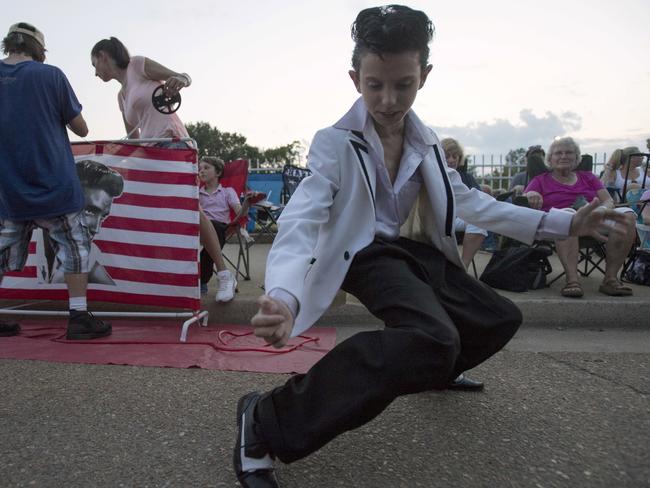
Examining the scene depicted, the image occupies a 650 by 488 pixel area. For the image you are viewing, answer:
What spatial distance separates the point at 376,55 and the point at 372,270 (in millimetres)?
807

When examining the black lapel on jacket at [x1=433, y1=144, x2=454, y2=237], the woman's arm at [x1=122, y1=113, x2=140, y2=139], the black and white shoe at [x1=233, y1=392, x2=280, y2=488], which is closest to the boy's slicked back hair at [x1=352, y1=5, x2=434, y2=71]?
the black lapel on jacket at [x1=433, y1=144, x2=454, y2=237]

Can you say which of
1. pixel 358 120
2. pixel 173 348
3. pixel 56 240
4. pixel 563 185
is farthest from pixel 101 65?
pixel 563 185

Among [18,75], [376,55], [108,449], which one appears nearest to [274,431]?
[108,449]

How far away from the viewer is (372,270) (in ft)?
6.46

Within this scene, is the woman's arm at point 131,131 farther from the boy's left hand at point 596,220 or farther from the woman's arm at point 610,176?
the woman's arm at point 610,176

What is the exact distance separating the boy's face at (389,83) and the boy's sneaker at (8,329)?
321 centimetres

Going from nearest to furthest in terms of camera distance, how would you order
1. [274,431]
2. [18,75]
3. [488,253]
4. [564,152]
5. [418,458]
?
1. [274,431]
2. [418,458]
3. [18,75]
4. [564,152]
5. [488,253]

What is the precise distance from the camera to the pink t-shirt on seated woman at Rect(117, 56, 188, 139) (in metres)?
4.27

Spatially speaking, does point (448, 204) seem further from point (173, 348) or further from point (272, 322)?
point (173, 348)

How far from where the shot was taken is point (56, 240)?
3.59 m

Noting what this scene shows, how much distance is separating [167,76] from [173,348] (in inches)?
86.5

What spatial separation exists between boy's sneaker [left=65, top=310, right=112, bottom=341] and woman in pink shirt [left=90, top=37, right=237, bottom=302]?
0.94 meters

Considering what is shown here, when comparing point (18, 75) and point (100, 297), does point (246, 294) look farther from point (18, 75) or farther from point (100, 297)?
point (18, 75)

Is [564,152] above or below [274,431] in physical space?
above
